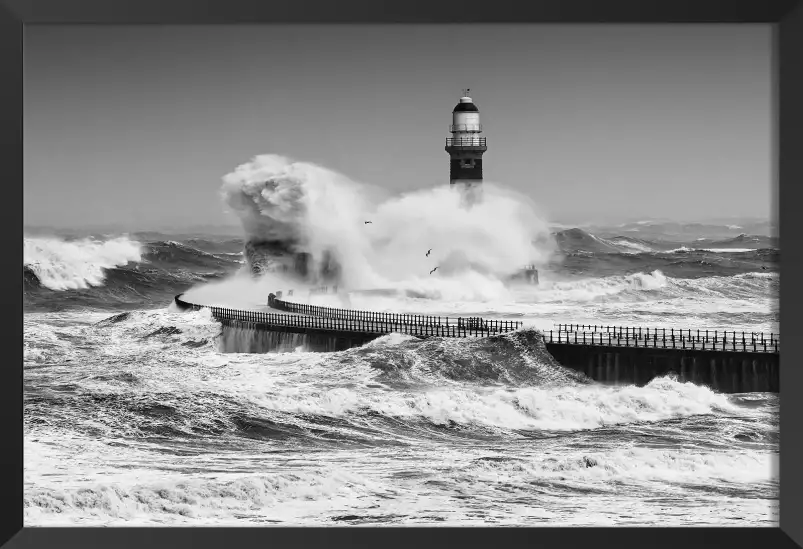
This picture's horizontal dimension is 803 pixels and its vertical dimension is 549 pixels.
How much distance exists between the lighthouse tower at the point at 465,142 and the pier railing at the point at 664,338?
2277 millimetres

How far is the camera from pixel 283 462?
33.9 feet

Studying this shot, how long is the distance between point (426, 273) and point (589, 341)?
3250 mm

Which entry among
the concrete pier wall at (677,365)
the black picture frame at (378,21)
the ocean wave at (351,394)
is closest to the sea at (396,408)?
the ocean wave at (351,394)

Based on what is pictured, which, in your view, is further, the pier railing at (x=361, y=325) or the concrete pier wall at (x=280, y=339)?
the concrete pier wall at (x=280, y=339)

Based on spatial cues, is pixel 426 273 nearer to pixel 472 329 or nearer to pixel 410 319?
pixel 410 319

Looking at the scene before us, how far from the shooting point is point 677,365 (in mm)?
12164

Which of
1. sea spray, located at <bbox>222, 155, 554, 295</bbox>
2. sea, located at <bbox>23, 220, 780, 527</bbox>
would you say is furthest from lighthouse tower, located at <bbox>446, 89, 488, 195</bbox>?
sea, located at <bbox>23, 220, 780, 527</bbox>

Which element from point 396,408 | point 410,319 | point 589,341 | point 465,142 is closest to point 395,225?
point 410,319

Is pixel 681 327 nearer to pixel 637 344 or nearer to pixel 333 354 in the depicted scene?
pixel 637 344

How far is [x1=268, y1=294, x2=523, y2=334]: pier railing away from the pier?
0.01 m

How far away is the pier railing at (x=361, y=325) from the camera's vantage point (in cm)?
1420

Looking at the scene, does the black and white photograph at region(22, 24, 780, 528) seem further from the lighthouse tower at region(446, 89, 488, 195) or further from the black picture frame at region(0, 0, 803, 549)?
the black picture frame at region(0, 0, 803, 549)

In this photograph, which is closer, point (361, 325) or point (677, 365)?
point (677, 365)

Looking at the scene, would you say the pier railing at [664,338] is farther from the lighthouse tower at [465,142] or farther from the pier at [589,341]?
the lighthouse tower at [465,142]
